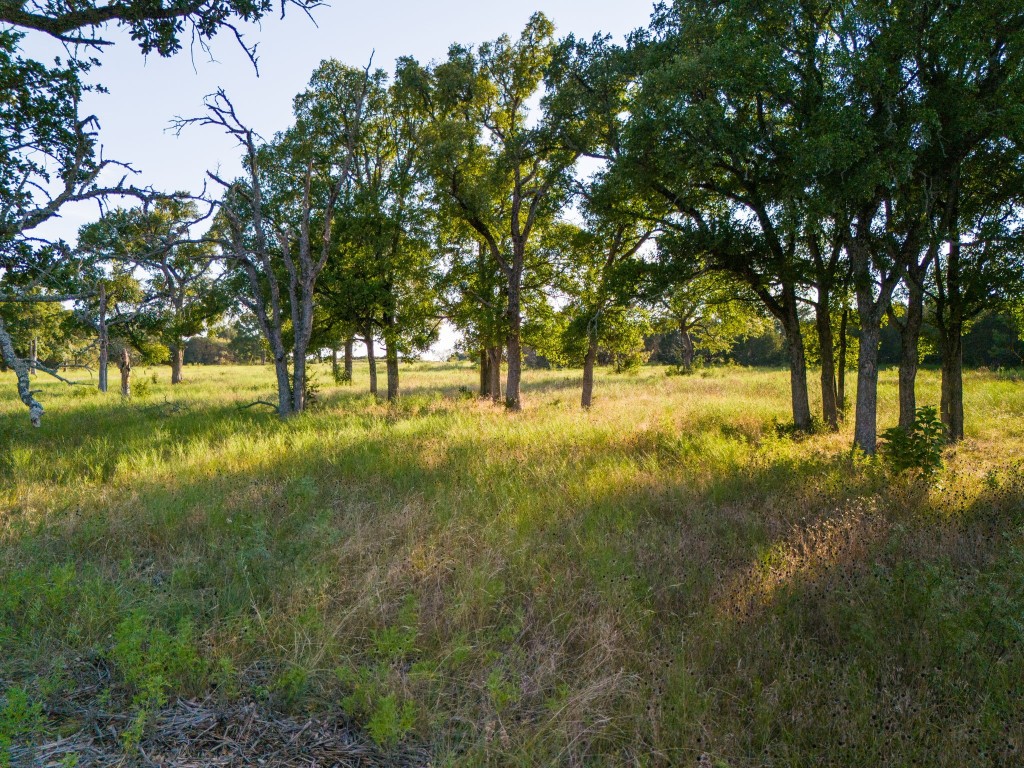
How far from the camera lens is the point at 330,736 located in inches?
119

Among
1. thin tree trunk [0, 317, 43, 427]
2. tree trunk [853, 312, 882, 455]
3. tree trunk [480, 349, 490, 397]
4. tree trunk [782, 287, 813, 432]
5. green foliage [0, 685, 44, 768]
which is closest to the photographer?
green foliage [0, 685, 44, 768]

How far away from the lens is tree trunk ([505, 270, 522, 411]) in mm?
17234

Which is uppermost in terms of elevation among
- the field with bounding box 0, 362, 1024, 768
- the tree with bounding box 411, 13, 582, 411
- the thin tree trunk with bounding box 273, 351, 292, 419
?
the tree with bounding box 411, 13, 582, 411

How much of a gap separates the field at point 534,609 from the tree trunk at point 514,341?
29.4 ft

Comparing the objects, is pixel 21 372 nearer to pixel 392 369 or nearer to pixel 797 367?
pixel 797 367

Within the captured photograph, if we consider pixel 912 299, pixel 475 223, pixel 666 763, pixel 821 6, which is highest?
pixel 821 6

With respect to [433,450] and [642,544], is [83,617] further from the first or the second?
A: [433,450]

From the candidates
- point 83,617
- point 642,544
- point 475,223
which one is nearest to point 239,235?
point 475,223

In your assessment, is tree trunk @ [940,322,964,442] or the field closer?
the field

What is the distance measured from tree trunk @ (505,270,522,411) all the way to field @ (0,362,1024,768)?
895 cm

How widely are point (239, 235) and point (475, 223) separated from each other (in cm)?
698

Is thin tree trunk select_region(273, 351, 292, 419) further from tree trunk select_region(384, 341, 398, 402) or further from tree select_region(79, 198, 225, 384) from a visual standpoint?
tree trunk select_region(384, 341, 398, 402)

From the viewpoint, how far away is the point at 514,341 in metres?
17.5

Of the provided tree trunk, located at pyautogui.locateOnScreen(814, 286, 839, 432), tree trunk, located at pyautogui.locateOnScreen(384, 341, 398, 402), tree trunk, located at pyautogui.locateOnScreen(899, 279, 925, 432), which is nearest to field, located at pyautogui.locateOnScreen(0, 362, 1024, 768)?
tree trunk, located at pyautogui.locateOnScreen(899, 279, 925, 432)
